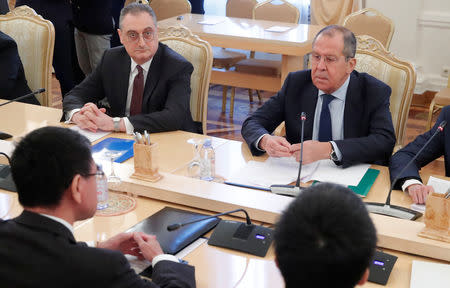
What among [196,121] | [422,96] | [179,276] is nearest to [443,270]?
[179,276]

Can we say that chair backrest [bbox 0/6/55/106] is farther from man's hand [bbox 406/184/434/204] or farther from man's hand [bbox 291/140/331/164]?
man's hand [bbox 406/184/434/204]

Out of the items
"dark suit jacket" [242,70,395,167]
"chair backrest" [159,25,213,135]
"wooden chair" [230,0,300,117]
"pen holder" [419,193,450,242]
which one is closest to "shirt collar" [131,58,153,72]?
"chair backrest" [159,25,213,135]

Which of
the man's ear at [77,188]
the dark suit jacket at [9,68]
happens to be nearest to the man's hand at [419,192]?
the man's ear at [77,188]

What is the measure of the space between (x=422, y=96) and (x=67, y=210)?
5.05 m

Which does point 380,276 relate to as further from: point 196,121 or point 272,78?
point 272,78

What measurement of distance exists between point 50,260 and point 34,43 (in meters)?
2.91

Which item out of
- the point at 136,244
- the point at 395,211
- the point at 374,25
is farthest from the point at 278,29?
the point at 136,244

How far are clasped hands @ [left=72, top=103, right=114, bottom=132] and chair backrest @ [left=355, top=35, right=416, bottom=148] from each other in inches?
53.7

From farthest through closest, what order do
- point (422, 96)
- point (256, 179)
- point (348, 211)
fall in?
point (422, 96) < point (256, 179) < point (348, 211)

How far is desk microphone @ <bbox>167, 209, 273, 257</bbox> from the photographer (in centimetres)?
188

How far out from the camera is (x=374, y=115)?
2.81 m

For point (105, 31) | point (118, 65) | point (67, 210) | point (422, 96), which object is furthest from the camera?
point (422, 96)

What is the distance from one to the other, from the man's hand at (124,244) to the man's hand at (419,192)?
42.8 inches

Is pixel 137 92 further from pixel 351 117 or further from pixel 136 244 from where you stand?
pixel 136 244
